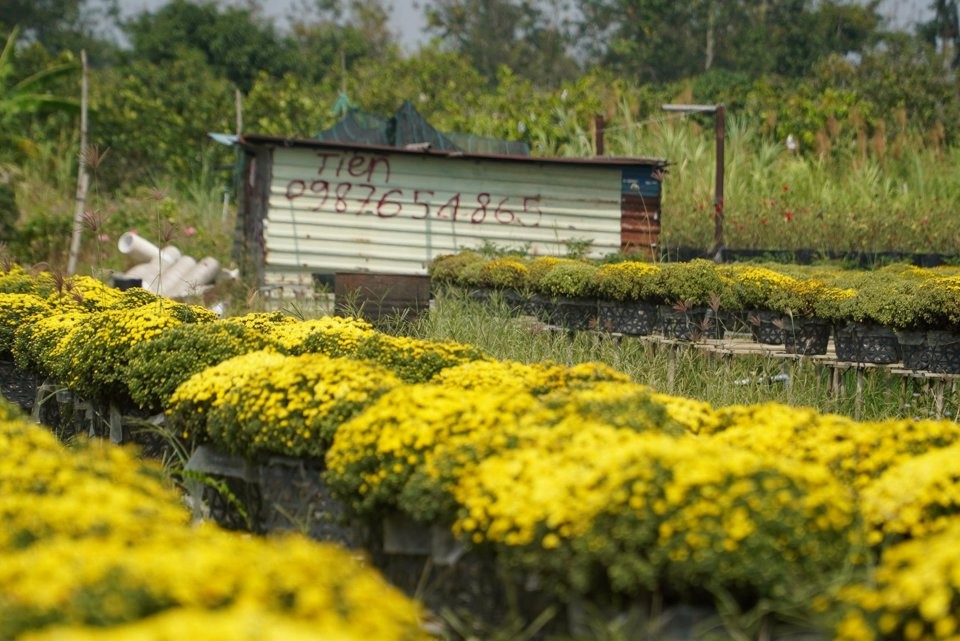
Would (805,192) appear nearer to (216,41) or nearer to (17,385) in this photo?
(17,385)

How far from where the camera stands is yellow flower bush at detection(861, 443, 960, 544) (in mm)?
4422

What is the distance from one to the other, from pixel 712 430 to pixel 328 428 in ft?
5.01

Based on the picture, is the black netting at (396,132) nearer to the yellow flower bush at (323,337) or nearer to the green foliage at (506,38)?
the yellow flower bush at (323,337)

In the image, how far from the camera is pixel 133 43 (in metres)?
46.2

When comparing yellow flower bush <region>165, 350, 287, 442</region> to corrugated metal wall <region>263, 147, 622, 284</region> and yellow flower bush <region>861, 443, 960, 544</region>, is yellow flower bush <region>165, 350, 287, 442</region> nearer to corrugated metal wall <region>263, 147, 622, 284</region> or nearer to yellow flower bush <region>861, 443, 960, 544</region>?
yellow flower bush <region>861, 443, 960, 544</region>

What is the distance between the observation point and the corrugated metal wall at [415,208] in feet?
62.4

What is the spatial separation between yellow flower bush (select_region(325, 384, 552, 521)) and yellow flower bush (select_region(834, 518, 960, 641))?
1.50 m

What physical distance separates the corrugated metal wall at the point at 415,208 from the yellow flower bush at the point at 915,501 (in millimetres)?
14825

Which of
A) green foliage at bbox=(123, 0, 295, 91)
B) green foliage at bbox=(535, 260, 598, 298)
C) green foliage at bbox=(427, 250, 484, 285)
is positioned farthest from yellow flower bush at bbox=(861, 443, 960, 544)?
green foliage at bbox=(123, 0, 295, 91)

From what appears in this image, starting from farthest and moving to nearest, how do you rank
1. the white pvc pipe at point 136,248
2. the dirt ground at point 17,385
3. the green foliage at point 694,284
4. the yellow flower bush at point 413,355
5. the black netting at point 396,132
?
the black netting at point 396,132
the white pvc pipe at point 136,248
the green foliage at point 694,284
the dirt ground at point 17,385
the yellow flower bush at point 413,355

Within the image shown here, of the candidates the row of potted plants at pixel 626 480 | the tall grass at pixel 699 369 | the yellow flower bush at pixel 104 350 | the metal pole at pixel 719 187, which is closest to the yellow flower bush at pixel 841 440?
the row of potted plants at pixel 626 480

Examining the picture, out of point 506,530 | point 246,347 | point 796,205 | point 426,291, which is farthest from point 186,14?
point 506,530

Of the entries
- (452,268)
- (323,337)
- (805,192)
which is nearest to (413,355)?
(323,337)

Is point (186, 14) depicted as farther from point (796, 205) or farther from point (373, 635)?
point (373, 635)
